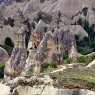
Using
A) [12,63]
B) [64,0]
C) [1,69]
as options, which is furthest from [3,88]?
[64,0]

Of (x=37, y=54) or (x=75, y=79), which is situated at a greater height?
(x=37, y=54)

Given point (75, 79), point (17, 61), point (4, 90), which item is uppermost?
point (17, 61)

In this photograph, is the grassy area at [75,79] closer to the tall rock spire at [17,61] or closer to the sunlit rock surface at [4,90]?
the sunlit rock surface at [4,90]

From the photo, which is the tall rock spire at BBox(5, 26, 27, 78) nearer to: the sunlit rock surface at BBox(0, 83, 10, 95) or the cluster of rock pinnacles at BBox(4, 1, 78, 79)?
the cluster of rock pinnacles at BBox(4, 1, 78, 79)

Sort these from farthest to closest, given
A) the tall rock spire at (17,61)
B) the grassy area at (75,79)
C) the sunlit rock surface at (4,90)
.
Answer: the tall rock spire at (17,61) → the sunlit rock surface at (4,90) → the grassy area at (75,79)

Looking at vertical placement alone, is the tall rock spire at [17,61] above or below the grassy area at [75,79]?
above

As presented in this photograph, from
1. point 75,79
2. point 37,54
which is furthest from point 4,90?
point 37,54

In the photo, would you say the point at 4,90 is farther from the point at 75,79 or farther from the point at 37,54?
the point at 37,54

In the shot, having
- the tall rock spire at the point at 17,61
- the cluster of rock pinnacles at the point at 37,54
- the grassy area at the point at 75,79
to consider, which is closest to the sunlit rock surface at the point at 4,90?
the grassy area at the point at 75,79

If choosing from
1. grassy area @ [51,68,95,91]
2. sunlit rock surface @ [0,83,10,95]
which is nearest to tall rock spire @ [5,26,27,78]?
sunlit rock surface @ [0,83,10,95]

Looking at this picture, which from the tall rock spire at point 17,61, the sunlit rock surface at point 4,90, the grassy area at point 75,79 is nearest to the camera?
the grassy area at point 75,79

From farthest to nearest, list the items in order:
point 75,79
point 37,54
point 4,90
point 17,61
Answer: point 17,61
point 37,54
point 4,90
point 75,79

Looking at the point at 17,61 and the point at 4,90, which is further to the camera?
the point at 17,61
